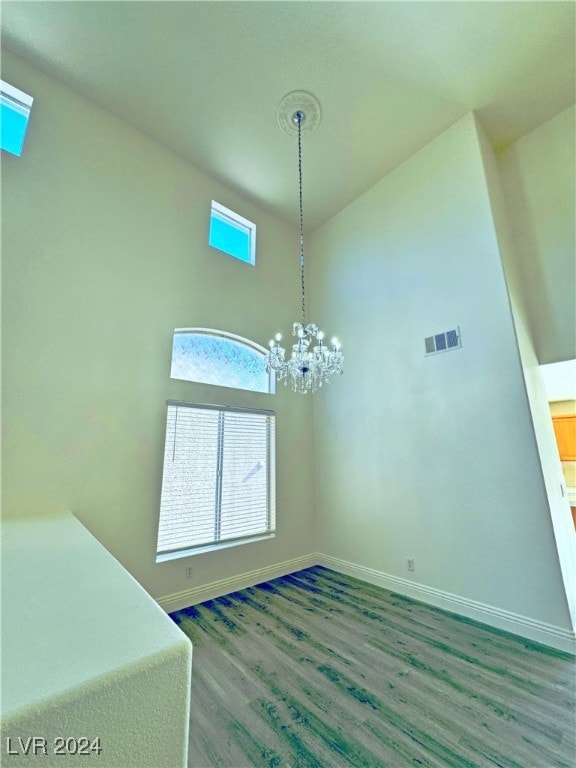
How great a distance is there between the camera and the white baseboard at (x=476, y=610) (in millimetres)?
2391

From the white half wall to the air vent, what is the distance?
0.19ft

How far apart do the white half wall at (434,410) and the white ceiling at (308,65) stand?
0.52 metres

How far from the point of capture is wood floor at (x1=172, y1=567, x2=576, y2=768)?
5.16ft

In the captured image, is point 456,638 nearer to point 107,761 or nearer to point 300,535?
point 300,535

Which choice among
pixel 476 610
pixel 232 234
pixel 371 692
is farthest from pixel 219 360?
pixel 476 610

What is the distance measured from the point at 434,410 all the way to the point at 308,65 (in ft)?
12.0

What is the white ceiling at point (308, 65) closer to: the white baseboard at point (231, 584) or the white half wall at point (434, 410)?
the white half wall at point (434, 410)

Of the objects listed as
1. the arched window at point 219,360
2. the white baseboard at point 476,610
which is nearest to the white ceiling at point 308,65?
the arched window at point 219,360

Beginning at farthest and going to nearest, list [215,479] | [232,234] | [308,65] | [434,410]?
[232,234], [215,479], [434,410], [308,65]

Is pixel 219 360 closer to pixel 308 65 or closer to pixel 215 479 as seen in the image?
pixel 215 479

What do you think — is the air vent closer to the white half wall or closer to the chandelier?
the white half wall

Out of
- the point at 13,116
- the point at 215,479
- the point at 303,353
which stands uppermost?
the point at 13,116

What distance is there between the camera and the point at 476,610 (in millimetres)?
2801

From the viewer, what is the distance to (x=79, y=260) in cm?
297
